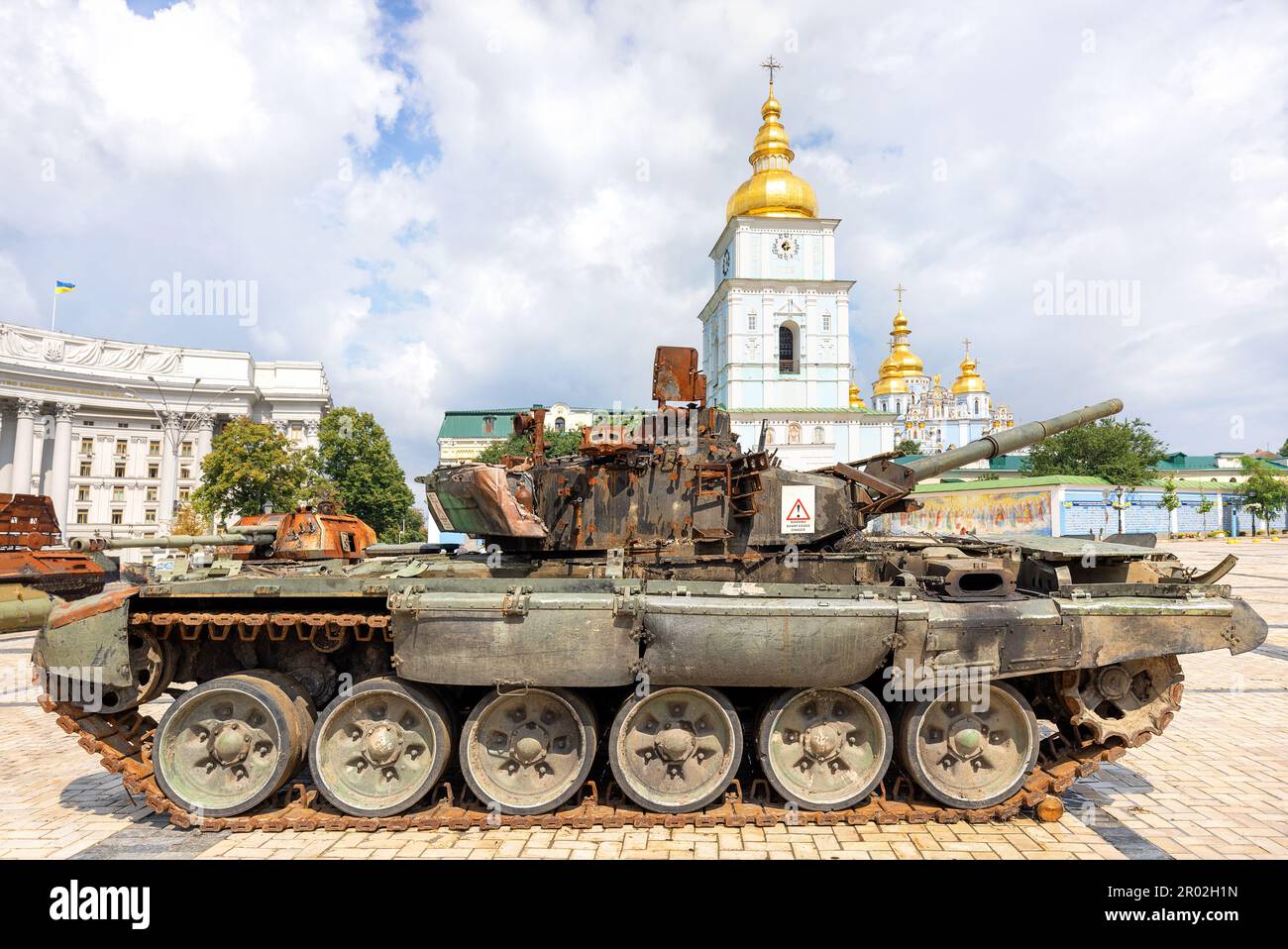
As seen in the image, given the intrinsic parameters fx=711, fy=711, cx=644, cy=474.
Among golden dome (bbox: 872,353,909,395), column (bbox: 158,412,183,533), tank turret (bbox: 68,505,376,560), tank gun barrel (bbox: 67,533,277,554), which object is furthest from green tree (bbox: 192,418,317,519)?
golden dome (bbox: 872,353,909,395)

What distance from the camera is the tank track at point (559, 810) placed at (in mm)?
5973

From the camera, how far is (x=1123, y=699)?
6492 mm

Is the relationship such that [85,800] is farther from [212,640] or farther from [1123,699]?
[1123,699]

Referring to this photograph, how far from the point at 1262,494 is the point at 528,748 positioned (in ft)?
229

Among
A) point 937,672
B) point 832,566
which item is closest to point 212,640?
point 832,566

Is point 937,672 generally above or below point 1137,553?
below

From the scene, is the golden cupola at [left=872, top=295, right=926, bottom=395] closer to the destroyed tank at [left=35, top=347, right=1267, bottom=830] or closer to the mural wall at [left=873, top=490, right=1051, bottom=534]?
the mural wall at [left=873, top=490, right=1051, bottom=534]

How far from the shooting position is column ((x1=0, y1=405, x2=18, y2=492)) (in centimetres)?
5666

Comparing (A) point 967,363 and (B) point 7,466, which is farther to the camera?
(A) point 967,363

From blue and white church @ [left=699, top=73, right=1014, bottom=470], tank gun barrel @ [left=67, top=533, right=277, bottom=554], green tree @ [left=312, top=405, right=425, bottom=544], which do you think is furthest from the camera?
blue and white church @ [left=699, top=73, right=1014, bottom=470]

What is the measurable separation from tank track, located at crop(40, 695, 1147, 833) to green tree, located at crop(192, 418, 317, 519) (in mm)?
31243

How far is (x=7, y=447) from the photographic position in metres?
57.1

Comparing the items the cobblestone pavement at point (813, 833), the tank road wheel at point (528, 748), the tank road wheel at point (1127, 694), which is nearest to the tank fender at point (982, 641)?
the tank road wheel at point (1127, 694)

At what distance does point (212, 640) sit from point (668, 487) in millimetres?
4558
